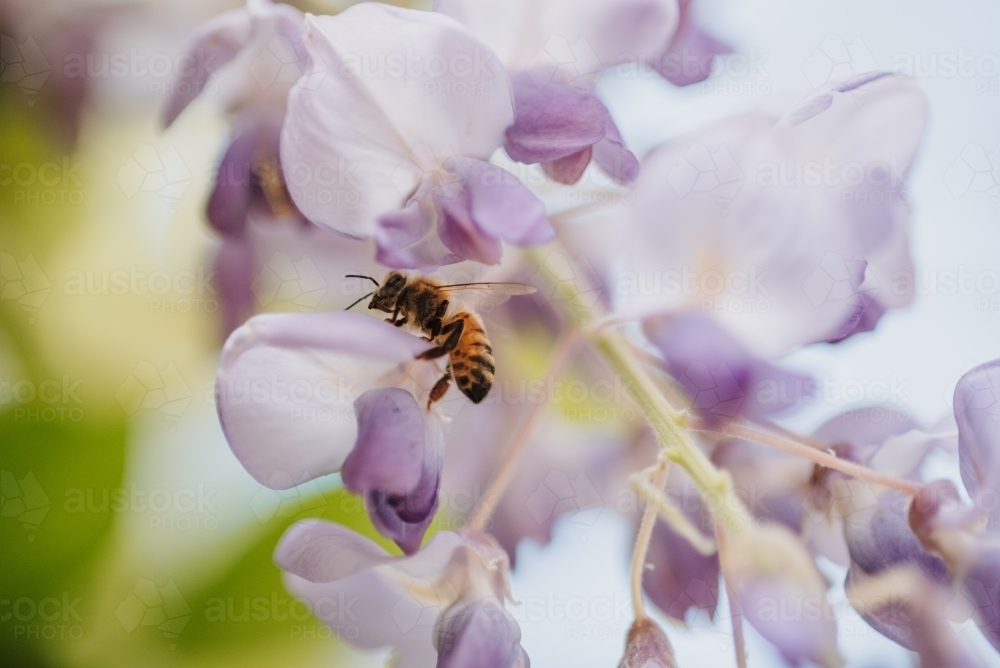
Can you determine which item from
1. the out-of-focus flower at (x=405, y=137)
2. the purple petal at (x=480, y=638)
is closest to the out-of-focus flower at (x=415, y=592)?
the purple petal at (x=480, y=638)

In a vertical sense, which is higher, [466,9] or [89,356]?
[466,9]

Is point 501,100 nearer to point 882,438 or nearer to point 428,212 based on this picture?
point 428,212

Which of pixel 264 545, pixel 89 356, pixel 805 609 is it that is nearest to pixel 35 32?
pixel 89 356

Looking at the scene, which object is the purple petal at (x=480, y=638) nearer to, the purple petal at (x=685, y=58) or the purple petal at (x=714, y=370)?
the purple petal at (x=714, y=370)

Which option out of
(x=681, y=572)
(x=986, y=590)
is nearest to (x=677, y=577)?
(x=681, y=572)

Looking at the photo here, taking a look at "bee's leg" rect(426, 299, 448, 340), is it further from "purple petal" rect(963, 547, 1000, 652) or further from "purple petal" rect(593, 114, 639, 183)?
"purple petal" rect(963, 547, 1000, 652)

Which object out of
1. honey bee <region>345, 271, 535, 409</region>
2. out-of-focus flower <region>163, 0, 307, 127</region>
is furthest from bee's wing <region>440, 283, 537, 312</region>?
out-of-focus flower <region>163, 0, 307, 127</region>
